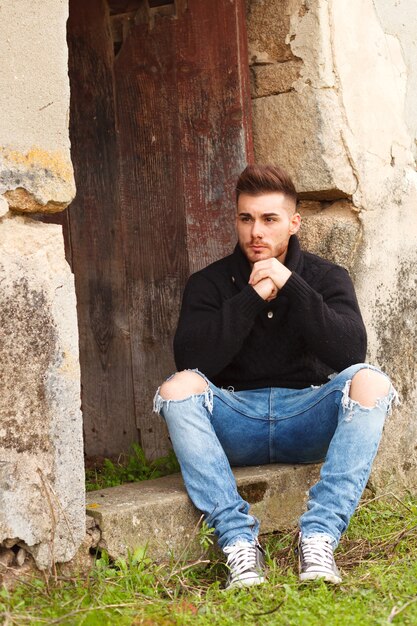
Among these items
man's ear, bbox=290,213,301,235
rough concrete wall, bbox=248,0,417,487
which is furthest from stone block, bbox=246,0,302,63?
man's ear, bbox=290,213,301,235

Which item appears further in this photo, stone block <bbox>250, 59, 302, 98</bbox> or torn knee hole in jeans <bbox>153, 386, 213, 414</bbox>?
stone block <bbox>250, 59, 302, 98</bbox>

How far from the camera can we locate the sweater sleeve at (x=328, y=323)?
373cm

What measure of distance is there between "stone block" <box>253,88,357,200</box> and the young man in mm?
230

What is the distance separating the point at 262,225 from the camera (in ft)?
12.9

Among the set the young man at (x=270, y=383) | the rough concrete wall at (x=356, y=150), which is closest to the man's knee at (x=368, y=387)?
the young man at (x=270, y=383)

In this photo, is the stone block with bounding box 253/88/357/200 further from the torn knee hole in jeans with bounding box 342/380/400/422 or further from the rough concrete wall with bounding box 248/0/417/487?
the torn knee hole in jeans with bounding box 342/380/400/422

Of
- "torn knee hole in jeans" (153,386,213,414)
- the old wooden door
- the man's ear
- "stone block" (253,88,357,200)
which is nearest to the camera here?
"torn knee hole in jeans" (153,386,213,414)

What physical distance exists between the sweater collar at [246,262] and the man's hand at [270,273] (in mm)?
152

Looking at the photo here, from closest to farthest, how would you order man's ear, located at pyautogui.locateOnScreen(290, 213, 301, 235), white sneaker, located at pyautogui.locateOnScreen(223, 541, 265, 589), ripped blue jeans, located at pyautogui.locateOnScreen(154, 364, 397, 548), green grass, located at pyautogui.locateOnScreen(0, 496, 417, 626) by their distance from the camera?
green grass, located at pyautogui.locateOnScreen(0, 496, 417, 626) < white sneaker, located at pyautogui.locateOnScreen(223, 541, 265, 589) < ripped blue jeans, located at pyautogui.locateOnScreen(154, 364, 397, 548) < man's ear, located at pyautogui.locateOnScreen(290, 213, 301, 235)

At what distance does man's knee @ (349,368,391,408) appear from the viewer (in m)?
3.56

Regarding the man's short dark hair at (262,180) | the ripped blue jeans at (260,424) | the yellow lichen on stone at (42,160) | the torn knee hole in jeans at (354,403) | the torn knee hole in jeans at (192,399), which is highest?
the yellow lichen on stone at (42,160)

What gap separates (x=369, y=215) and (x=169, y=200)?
2.92 feet

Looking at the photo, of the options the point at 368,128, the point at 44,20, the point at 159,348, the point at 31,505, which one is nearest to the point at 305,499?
the point at 159,348

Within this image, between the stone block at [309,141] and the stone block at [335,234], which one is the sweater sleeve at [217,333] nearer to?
the stone block at [335,234]
